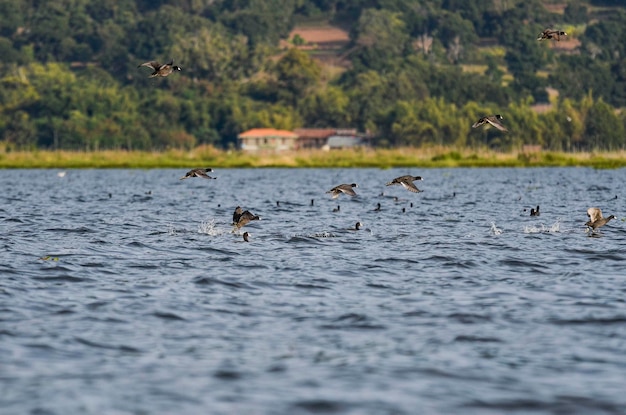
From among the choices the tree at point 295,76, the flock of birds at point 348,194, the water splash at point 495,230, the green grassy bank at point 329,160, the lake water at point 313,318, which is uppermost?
the tree at point 295,76

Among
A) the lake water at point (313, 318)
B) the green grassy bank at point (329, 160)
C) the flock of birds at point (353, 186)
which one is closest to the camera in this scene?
the lake water at point (313, 318)

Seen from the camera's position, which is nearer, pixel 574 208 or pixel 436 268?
pixel 436 268

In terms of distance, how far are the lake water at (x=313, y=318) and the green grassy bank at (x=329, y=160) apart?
64437mm

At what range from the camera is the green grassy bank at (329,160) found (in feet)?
338

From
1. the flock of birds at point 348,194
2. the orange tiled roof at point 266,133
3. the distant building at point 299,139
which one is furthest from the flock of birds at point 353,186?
the orange tiled roof at point 266,133

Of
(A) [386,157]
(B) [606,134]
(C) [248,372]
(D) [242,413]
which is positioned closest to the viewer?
(D) [242,413]

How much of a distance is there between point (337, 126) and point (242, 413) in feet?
546

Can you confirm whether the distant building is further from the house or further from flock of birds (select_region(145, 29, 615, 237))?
flock of birds (select_region(145, 29, 615, 237))

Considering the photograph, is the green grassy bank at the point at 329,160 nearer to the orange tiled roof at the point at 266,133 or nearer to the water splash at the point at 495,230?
the orange tiled roof at the point at 266,133

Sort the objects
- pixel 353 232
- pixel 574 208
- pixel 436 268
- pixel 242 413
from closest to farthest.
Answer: pixel 242 413 → pixel 436 268 → pixel 353 232 → pixel 574 208

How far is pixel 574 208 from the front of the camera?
157 feet

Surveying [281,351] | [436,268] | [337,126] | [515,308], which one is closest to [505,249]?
[436,268]

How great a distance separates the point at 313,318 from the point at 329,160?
87.3m

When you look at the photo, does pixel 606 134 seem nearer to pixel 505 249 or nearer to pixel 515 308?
pixel 505 249
